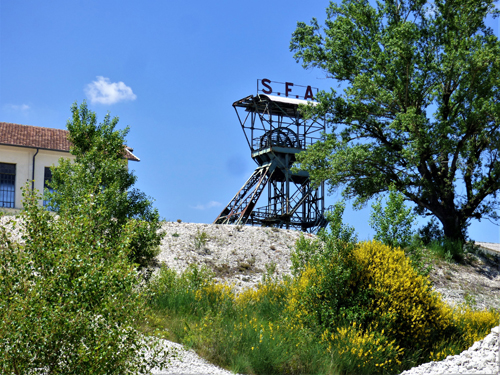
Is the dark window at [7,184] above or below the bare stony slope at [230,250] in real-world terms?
above

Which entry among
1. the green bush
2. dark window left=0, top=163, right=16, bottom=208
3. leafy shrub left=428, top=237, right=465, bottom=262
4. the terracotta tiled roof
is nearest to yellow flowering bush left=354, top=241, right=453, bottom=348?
the green bush

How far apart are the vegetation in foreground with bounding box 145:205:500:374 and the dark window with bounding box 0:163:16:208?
78.8ft

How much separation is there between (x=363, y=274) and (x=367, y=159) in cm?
1258

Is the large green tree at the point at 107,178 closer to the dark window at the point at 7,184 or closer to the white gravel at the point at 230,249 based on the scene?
the white gravel at the point at 230,249

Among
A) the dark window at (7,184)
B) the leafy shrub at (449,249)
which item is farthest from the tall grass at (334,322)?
the dark window at (7,184)

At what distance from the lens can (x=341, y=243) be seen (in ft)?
35.2

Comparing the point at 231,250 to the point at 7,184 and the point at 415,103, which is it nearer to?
the point at 415,103

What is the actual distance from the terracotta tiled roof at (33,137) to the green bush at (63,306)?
87.1ft

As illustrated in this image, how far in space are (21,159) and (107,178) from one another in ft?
72.9

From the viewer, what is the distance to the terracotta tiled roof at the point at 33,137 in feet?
107

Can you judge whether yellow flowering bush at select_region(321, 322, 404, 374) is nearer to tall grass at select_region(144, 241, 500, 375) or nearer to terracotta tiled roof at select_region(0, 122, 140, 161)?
tall grass at select_region(144, 241, 500, 375)

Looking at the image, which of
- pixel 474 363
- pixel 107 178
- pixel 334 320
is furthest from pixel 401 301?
pixel 107 178

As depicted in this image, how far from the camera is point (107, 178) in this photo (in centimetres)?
1372

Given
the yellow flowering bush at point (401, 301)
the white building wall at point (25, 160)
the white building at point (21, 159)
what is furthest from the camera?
the white building wall at point (25, 160)
